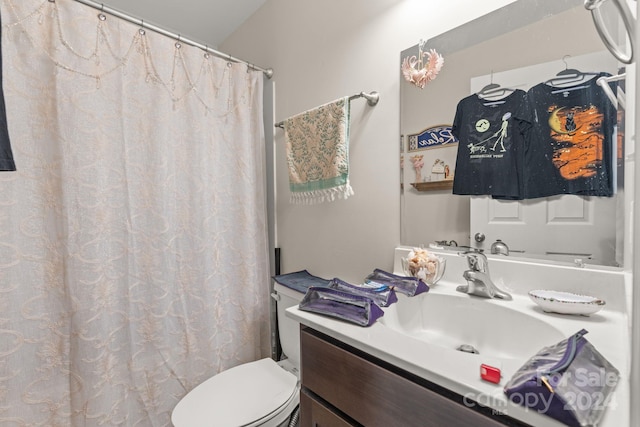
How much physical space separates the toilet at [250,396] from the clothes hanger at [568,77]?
1146 millimetres

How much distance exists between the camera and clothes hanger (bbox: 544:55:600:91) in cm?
80

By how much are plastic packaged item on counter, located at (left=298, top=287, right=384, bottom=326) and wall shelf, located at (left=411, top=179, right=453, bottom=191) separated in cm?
54

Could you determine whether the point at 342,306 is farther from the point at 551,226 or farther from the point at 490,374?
the point at 551,226

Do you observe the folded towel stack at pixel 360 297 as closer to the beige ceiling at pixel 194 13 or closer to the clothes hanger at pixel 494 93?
the clothes hanger at pixel 494 93

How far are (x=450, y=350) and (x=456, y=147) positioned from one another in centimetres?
72

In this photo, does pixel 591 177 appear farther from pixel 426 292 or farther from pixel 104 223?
pixel 104 223

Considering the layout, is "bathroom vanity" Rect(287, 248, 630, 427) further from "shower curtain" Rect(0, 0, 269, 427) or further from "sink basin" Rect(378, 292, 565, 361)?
"shower curtain" Rect(0, 0, 269, 427)

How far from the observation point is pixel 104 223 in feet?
3.88

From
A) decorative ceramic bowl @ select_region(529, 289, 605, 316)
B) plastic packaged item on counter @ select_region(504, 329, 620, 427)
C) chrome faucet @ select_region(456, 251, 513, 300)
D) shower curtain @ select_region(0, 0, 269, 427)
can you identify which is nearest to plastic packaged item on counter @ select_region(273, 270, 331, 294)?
shower curtain @ select_region(0, 0, 269, 427)

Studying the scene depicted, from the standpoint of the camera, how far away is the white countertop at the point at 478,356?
0.43m

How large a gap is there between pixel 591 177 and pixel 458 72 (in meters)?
0.52

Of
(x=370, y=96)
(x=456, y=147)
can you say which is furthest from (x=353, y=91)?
(x=456, y=147)

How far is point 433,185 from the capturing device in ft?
3.57

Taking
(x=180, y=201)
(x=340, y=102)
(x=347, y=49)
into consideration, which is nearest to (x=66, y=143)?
(x=180, y=201)
